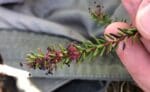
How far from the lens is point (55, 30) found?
1.63 ft

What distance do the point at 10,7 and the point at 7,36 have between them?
0.23 ft

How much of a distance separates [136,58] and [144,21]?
64 millimetres

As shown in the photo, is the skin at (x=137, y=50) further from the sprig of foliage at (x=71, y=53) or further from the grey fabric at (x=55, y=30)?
the grey fabric at (x=55, y=30)

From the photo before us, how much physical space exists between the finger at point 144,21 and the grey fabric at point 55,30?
194 mm

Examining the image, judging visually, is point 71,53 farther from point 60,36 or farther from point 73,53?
point 60,36

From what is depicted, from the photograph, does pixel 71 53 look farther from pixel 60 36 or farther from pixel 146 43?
pixel 60 36

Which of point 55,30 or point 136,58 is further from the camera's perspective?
point 55,30

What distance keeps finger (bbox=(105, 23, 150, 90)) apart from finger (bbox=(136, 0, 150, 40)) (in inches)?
1.3

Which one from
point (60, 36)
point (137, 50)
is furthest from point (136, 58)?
point (60, 36)

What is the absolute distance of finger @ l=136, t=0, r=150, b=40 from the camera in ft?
0.82

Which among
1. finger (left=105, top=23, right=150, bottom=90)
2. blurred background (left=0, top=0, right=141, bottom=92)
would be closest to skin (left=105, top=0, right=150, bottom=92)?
finger (left=105, top=23, right=150, bottom=90)

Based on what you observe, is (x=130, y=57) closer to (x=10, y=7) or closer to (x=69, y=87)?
(x=69, y=87)

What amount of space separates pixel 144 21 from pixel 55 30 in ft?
0.87

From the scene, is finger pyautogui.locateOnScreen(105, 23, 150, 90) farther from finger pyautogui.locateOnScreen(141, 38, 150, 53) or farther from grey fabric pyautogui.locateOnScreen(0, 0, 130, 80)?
grey fabric pyautogui.locateOnScreen(0, 0, 130, 80)
